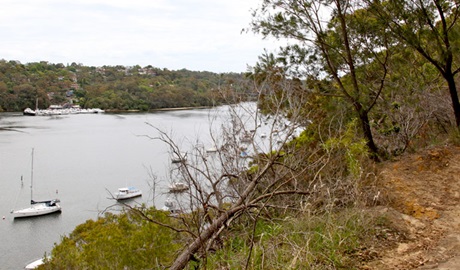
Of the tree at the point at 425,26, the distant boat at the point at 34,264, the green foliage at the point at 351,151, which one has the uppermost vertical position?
the tree at the point at 425,26

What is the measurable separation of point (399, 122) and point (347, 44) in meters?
1.65

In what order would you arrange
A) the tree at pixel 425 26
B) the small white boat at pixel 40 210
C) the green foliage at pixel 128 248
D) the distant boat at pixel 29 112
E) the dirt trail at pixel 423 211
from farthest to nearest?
1. the distant boat at pixel 29 112
2. the small white boat at pixel 40 210
3. the green foliage at pixel 128 248
4. the tree at pixel 425 26
5. the dirt trail at pixel 423 211

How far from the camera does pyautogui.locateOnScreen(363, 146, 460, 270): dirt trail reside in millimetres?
3174

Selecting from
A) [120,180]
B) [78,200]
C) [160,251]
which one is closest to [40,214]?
[78,200]

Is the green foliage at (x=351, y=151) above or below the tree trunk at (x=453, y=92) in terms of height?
below

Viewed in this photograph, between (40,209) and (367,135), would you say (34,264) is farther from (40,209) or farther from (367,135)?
(367,135)

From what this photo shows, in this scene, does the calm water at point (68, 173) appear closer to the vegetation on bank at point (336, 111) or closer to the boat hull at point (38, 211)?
the boat hull at point (38, 211)

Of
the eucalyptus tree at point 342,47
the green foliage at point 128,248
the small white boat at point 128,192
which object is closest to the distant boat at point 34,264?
the green foliage at point 128,248

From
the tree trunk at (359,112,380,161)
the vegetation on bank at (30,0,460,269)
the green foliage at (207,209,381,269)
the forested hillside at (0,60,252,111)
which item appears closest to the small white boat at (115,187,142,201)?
the vegetation on bank at (30,0,460,269)

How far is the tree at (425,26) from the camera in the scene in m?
5.87

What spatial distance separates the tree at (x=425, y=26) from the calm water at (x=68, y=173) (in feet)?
9.37

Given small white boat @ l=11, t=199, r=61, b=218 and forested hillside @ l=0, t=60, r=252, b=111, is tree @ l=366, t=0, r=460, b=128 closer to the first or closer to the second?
small white boat @ l=11, t=199, r=61, b=218

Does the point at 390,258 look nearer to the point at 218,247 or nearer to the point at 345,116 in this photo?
the point at 218,247

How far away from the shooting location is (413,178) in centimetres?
509
